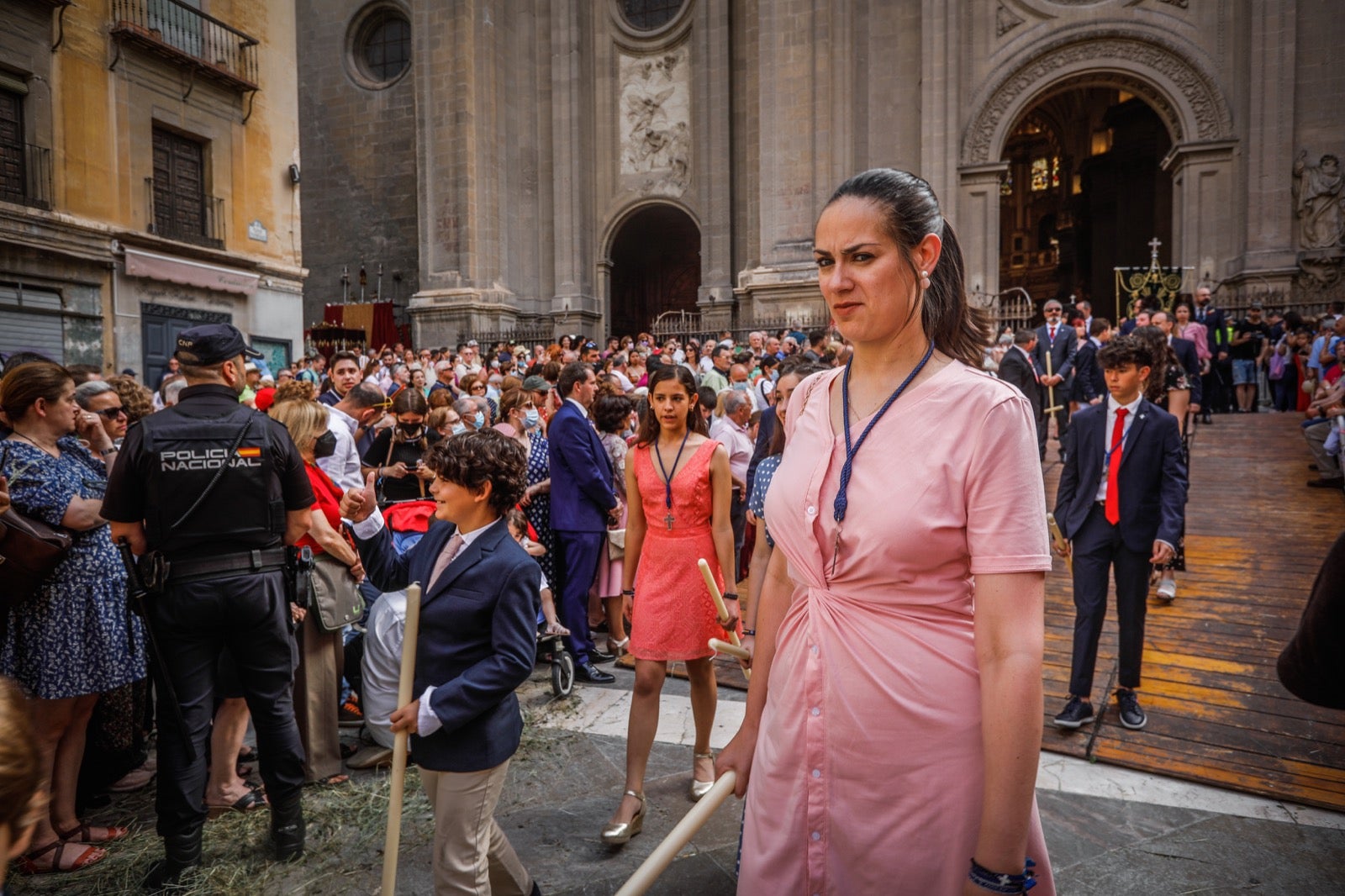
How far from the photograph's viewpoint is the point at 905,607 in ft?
4.97

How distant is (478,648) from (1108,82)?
22537 millimetres

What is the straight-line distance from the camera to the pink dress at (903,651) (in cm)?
145

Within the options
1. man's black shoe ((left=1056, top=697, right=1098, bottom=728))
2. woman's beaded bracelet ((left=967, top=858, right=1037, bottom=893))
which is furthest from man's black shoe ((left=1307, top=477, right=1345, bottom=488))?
woman's beaded bracelet ((left=967, top=858, right=1037, bottom=893))

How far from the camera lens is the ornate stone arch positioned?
1848 cm

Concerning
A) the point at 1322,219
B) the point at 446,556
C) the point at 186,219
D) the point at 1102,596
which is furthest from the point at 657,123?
the point at 446,556

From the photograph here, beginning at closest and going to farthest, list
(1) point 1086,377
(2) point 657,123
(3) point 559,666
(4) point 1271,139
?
1. (3) point 559,666
2. (1) point 1086,377
3. (4) point 1271,139
4. (2) point 657,123

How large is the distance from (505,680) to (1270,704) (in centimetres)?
480

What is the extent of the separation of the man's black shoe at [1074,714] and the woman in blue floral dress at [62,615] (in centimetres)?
485

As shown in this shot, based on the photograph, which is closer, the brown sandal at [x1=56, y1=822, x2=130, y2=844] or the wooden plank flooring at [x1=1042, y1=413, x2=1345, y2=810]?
the brown sandal at [x1=56, y1=822, x2=130, y2=844]

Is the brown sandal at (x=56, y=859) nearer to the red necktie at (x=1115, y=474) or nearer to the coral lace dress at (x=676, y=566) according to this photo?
the coral lace dress at (x=676, y=566)

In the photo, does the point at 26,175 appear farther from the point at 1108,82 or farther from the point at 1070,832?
the point at 1108,82

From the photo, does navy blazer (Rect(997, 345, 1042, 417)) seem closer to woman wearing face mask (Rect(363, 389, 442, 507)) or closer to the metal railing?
woman wearing face mask (Rect(363, 389, 442, 507))

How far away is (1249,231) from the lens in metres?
18.0

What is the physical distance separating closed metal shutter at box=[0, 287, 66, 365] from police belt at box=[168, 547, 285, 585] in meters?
12.4
